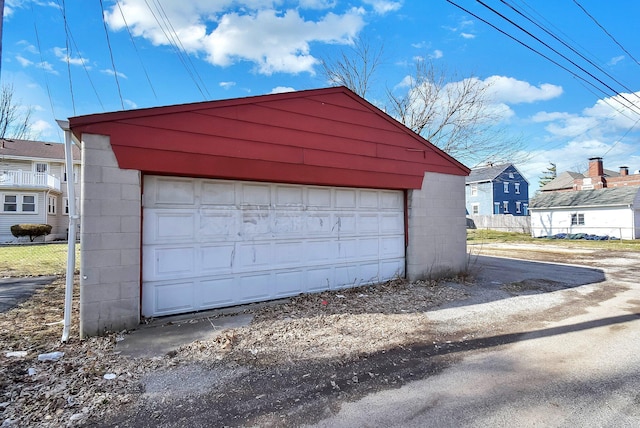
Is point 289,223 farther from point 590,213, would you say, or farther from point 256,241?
point 590,213

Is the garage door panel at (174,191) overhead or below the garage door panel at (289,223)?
overhead

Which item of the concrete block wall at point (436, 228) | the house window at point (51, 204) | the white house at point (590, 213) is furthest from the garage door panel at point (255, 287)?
the white house at point (590, 213)

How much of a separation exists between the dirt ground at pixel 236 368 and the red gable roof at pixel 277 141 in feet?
8.09

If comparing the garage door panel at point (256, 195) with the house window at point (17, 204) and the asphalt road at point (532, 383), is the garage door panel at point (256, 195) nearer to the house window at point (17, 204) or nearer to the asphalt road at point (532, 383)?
the asphalt road at point (532, 383)

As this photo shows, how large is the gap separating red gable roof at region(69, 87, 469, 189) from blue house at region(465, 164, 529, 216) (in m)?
34.0

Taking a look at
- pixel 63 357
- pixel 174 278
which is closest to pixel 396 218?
pixel 174 278

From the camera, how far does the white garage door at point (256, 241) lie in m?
5.19

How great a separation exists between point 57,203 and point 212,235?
26.0 m

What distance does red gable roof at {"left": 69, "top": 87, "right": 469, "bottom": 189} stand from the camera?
4840 millimetres

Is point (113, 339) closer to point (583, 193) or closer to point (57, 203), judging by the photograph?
point (57, 203)

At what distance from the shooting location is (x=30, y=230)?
20609 mm

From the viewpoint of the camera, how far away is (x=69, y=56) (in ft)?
24.0

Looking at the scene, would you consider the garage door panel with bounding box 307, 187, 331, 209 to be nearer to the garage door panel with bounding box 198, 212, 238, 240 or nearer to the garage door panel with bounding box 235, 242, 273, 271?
the garage door panel with bounding box 235, 242, 273, 271

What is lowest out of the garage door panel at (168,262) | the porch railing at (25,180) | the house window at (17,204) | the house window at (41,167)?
the garage door panel at (168,262)
